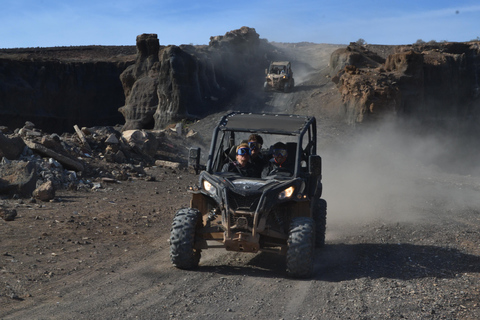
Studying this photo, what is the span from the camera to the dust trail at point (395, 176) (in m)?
A: 15.1

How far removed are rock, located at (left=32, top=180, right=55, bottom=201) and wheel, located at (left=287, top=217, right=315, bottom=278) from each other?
7628 millimetres

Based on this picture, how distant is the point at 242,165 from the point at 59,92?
179ft

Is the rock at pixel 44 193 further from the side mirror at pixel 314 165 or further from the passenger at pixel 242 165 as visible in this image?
the side mirror at pixel 314 165

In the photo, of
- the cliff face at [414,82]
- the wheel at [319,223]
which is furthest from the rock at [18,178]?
the cliff face at [414,82]

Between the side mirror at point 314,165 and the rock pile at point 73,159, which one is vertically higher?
the side mirror at point 314,165

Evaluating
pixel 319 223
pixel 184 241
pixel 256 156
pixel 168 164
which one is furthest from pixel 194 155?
pixel 168 164

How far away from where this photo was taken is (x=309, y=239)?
7.46 metres

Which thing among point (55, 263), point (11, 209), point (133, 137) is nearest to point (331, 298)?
point (55, 263)

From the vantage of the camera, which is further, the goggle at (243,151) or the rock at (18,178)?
the rock at (18,178)

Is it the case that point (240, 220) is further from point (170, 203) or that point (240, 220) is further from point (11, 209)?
point (170, 203)

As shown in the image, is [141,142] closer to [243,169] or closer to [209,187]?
[243,169]

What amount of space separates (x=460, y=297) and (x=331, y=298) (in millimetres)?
1577

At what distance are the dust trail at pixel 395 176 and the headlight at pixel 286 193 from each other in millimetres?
5331

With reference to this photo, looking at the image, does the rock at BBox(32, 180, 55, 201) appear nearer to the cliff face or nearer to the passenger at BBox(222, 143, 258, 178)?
the passenger at BBox(222, 143, 258, 178)
